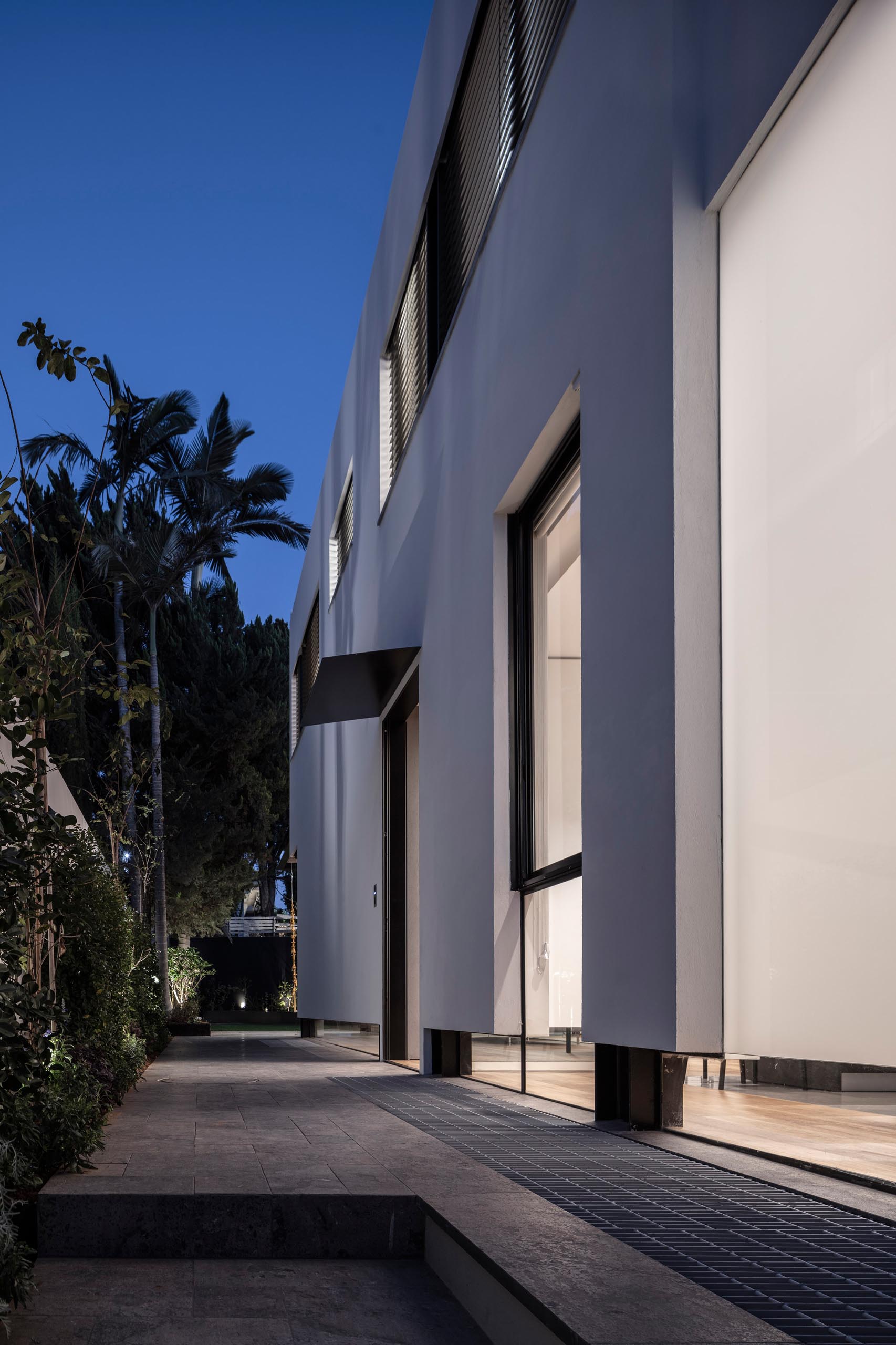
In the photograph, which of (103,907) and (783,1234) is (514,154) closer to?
(103,907)

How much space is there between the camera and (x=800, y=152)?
3775 mm

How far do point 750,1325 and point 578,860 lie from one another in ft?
11.5

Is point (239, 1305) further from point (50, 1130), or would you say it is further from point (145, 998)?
point (145, 998)

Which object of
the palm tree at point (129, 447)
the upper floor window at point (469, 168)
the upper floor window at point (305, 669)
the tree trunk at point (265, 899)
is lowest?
the tree trunk at point (265, 899)

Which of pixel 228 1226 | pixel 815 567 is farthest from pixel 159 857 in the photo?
pixel 815 567

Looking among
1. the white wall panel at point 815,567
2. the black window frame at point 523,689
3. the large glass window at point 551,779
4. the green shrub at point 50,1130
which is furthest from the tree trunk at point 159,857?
the white wall panel at point 815,567

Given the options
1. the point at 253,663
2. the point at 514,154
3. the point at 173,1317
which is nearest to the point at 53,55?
the point at 253,663

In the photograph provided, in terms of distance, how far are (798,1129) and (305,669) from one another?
16.5 metres

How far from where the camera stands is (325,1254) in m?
3.90

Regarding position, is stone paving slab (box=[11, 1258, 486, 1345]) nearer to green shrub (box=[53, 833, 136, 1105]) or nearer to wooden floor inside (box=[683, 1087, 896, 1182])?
wooden floor inside (box=[683, 1087, 896, 1182])

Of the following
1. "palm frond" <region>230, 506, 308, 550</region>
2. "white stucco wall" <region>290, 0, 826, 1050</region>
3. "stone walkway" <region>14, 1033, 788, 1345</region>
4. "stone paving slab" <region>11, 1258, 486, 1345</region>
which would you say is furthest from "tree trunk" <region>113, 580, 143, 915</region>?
"stone paving slab" <region>11, 1258, 486, 1345</region>

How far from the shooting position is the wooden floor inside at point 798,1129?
3857 millimetres

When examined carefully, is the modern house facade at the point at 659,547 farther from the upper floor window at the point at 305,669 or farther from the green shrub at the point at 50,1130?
the upper floor window at the point at 305,669

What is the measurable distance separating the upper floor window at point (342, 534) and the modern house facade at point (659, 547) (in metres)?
5.64
